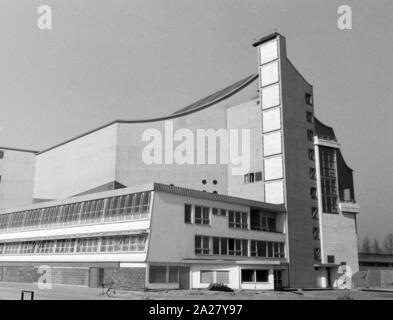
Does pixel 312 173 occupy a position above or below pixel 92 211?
above

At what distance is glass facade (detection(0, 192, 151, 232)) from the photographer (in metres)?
43.1

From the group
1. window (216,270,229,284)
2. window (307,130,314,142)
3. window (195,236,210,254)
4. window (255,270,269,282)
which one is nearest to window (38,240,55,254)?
window (195,236,210,254)

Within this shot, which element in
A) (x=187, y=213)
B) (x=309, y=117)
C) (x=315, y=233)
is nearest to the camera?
(x=187, y=213)

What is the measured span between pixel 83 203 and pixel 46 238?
7652 millimetres

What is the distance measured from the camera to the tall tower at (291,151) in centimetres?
5691

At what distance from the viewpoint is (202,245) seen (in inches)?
1770

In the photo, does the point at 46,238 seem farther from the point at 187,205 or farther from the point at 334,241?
the point at 334,241

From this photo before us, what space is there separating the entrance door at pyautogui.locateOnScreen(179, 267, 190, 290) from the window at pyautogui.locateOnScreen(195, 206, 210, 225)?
4.64 metres

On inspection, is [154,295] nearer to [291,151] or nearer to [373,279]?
[291,151]

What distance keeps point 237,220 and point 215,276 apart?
763 centimetres

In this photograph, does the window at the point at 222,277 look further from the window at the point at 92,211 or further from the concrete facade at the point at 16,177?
the concrete facade at the point at 16,177

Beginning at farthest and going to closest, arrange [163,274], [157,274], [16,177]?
[16,177] < [163,274] < [157,274]

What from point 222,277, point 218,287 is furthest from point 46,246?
point 218,287

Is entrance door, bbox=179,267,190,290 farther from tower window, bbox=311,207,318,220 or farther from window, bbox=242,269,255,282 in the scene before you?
tower window, bbox=311,207,318,220
